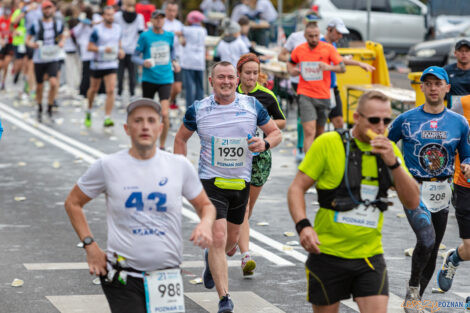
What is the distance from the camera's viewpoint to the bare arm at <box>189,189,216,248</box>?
548 cm

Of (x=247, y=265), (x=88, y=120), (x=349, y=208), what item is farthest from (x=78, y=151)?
(x=349, y=208)

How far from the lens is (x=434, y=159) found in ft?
25.2

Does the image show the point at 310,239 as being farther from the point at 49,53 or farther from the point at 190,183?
the point at 49,53

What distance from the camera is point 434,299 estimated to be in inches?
322

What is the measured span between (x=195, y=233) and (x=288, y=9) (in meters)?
31.6

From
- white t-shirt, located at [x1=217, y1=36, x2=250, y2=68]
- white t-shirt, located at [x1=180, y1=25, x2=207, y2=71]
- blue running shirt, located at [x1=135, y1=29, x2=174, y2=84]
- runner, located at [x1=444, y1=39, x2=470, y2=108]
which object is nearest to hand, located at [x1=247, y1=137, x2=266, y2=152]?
runner, located at [x1=444, y1=39, x2=470, y2=108]

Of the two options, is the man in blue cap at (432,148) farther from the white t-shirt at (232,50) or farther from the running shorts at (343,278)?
the white t-shirt at (232,50)

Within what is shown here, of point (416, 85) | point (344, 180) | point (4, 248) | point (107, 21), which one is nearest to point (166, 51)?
point (107, 21)

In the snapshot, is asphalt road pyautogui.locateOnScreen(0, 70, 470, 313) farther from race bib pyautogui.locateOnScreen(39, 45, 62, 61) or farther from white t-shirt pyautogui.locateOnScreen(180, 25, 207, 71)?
race bib pyautogui.locateOnScreen(39, 45, 62, 61)

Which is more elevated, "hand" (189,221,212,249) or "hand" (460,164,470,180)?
"hand" (189,221,212,249)

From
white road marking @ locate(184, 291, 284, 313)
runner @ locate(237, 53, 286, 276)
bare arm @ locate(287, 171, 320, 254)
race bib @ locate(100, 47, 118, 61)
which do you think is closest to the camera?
bare arm @ locate(287, 171, 320, 254)

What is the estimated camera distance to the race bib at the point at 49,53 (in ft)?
63.7

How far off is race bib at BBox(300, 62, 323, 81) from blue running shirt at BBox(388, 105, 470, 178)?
5965mm

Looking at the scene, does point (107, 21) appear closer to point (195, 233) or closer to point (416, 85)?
point (416, 85)
